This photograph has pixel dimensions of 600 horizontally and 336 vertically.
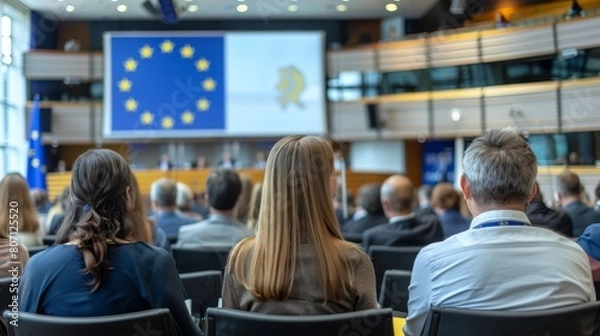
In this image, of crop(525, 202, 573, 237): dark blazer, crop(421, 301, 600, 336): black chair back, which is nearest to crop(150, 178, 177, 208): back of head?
crop(525, 202, 573, 237): dark blazer

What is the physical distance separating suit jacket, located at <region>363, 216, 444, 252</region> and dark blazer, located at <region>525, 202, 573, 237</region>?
1.59 ft

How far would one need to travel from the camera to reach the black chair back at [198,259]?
2863 millimetres

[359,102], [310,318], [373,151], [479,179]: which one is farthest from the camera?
[373,151]

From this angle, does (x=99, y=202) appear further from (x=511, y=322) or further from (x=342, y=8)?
(x=342, y=8)

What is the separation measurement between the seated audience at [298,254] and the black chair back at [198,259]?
126 centimetres

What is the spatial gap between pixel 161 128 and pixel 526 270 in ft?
35.8

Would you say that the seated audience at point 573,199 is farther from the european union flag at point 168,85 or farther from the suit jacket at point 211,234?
the european union flag at point 168,85

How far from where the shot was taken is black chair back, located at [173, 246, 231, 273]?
2.86 m

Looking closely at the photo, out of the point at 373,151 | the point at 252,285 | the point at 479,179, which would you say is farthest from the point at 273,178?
the point at 373,151

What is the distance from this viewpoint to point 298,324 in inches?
51.0

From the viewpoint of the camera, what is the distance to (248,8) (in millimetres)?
3188

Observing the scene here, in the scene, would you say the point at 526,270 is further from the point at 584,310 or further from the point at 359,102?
the point at 359,102

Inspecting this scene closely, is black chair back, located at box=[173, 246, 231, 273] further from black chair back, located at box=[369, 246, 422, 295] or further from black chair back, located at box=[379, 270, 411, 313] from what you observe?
black chair back, located at box=[379, 270, 411, 313]

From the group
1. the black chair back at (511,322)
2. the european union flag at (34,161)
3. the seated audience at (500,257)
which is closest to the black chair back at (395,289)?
the seated audience at (500,257)
